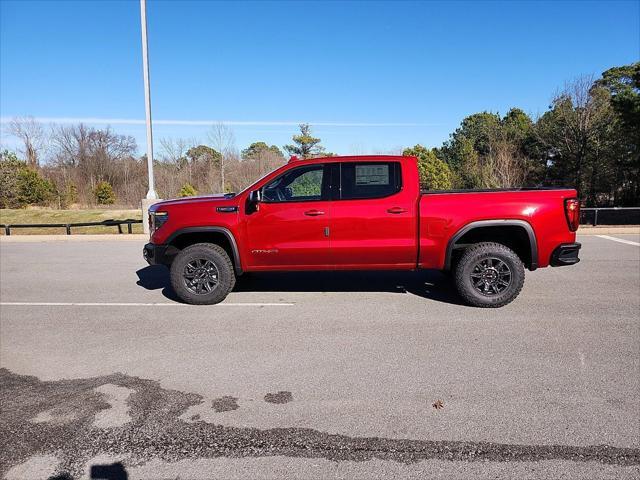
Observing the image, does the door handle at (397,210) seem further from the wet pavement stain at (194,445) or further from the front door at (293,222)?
the wet pavement stain at (194,445)

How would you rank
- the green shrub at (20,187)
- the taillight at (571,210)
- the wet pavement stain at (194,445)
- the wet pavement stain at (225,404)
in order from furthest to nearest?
the green shrub at (20,187) → the taillight at (571,210) → the wet pavement stain at (225,404) → the wet pavement stain at (194,445)

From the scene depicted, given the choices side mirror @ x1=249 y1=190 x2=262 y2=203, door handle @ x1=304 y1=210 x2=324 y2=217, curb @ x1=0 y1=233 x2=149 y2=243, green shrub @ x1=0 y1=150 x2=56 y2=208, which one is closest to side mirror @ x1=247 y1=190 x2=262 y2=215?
side mirror @ x1=249 y1=190 x2=262 y2=203

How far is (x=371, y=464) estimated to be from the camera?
2600 mm

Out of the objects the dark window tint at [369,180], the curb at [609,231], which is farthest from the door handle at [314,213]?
the curb at [609,231]

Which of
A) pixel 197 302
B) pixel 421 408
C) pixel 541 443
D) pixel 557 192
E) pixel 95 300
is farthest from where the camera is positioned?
pixel 95 300

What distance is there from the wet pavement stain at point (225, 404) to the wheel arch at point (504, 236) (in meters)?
3.55

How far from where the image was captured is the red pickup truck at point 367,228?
18.5 feet

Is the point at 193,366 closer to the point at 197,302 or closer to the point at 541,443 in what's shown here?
the point at 197,302

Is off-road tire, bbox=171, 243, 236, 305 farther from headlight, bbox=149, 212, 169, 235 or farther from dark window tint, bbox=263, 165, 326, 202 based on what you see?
dark window tint, bbox=263, 165, 326, 202

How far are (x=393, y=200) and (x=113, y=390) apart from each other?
3897 mm

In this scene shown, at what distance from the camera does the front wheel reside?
18.8 feet

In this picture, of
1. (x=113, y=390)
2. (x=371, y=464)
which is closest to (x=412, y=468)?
(x=371, y=464)

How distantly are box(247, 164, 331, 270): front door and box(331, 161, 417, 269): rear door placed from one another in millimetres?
178

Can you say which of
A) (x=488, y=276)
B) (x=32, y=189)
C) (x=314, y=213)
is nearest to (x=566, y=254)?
(x=488, y=276)
